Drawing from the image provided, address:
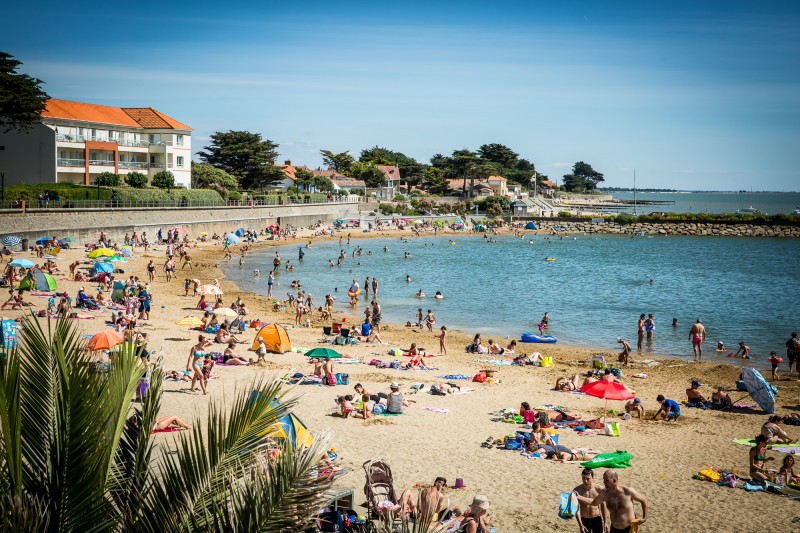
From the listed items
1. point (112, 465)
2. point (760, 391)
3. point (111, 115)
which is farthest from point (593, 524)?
point (111, 115)

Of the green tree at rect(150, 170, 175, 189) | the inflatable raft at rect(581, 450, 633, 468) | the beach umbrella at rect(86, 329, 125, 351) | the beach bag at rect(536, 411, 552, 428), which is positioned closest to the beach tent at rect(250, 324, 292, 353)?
the beach umbrella at rect(86, 329, 125, 351)

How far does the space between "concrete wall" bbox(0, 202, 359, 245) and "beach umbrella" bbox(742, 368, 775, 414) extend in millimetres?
36887

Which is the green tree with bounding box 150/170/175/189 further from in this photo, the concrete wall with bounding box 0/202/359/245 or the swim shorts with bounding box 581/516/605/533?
the swim shorts with bounding box 581/516/605/533

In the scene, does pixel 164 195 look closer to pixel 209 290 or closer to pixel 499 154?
pixel 209 290

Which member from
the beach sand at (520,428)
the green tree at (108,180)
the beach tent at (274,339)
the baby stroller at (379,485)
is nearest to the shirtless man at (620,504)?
the beach sand at (520,428)

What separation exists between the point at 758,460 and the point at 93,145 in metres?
53.7

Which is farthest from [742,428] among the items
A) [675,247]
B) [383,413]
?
[675,247]

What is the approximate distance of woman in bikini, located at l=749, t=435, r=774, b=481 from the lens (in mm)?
11617

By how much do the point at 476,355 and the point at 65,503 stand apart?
2031cm

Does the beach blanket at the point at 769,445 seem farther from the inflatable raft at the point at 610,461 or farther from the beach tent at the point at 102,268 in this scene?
the beach tent at the point at 102,268

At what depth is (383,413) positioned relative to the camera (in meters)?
15.3

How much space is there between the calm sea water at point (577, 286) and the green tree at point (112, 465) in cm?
2375

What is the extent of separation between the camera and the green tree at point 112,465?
11.7 ft

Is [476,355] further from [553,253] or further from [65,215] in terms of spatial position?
[553,253]
